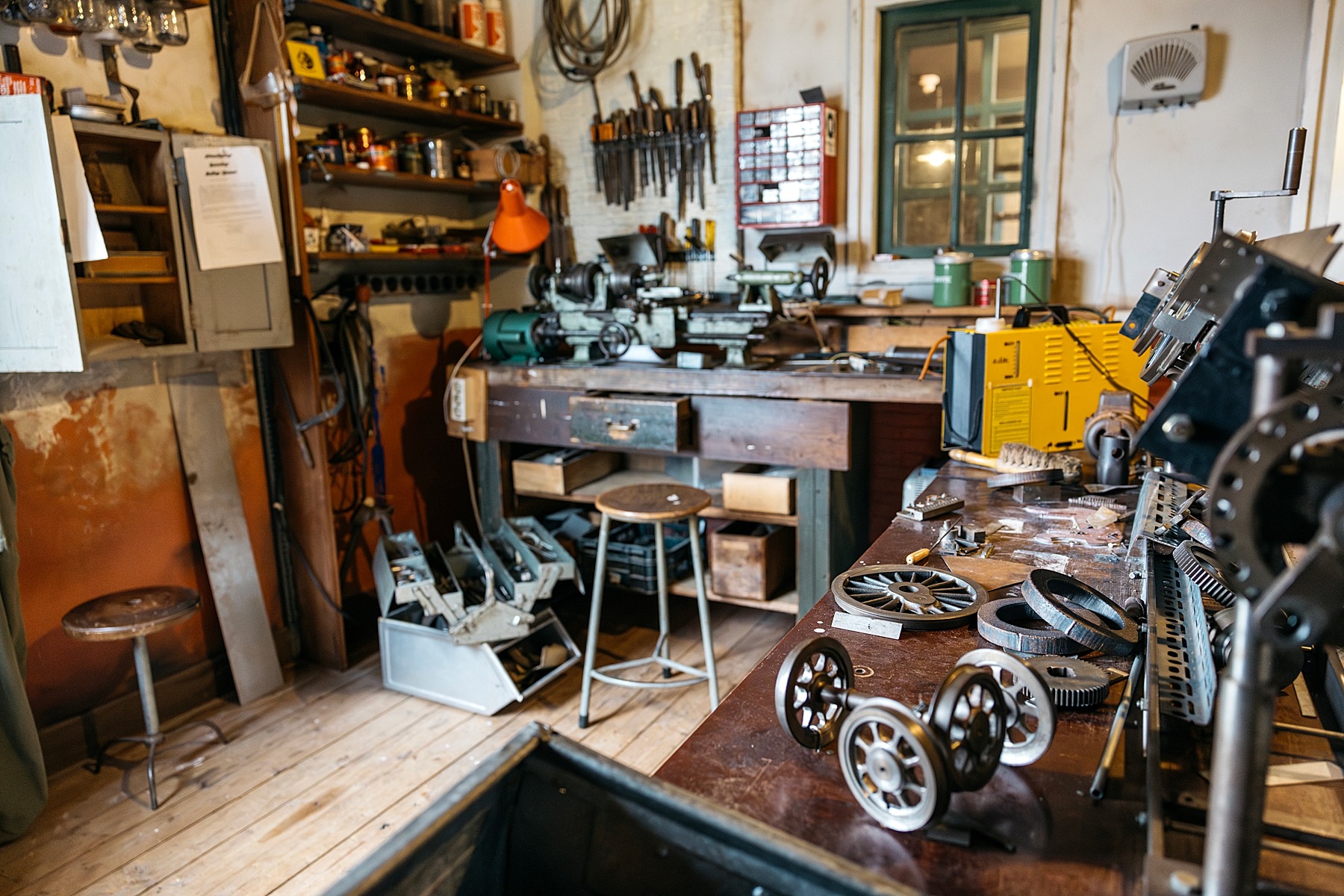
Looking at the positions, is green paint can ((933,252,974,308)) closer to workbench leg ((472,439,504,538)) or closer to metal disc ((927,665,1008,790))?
workbench leg ((472,439,504,538))

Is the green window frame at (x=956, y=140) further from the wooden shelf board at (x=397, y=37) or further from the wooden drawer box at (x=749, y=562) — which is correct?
the wooden shelf board at (x=397, y=37)

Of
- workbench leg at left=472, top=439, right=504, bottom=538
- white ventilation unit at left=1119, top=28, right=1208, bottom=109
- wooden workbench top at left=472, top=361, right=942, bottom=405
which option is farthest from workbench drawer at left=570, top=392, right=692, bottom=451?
white ventilation unit at left=1119, top=28, right=1208, bottom=109

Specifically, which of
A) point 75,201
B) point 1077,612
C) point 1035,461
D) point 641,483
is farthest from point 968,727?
point 75,201

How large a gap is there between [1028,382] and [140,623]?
2.62m

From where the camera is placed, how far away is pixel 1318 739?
110 cm

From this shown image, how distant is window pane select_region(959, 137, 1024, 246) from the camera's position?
3.43m

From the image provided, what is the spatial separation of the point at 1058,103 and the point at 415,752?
3.25m

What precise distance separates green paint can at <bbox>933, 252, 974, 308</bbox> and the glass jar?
2.61 meters

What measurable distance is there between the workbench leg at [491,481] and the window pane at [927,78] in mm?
2144

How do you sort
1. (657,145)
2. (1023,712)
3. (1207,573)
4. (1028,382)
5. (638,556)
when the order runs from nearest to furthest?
(1023,712) < (1207,573) < (1028,382) < (638,556) < (657,145)

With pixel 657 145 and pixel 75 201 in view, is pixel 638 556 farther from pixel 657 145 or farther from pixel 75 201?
pixel 75 201

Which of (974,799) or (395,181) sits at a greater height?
(395,181)

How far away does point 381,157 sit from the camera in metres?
3.49

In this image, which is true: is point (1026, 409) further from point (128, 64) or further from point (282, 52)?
point (128, 64)
